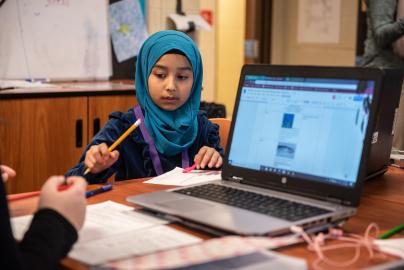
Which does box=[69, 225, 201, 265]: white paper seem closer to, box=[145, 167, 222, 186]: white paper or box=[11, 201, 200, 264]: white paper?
box=[11, 201, 200, 264]: white paper

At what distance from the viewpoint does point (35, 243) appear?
36.0 inches

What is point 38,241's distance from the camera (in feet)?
3.01

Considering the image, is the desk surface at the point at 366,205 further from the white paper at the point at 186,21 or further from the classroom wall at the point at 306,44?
the classroom wall at the point at 306,44

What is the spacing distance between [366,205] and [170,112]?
0.84 m

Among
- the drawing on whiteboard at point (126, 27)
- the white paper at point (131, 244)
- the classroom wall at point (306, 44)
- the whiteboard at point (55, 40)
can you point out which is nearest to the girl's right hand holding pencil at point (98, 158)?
the white paper at point (131, 244)

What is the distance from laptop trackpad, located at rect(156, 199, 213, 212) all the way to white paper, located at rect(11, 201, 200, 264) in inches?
1.6

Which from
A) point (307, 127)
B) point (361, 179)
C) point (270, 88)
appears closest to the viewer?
point (361, 179)

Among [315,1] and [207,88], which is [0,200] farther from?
[315,1]

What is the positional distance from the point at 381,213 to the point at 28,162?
2062 millimetres

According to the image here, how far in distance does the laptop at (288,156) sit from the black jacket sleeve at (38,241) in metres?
0.25

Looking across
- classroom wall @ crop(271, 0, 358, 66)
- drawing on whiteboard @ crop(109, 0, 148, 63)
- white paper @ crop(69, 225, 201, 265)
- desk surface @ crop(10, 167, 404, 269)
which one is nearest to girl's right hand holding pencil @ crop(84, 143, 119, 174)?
desk surface @ crop(10, 167, 404, 269)

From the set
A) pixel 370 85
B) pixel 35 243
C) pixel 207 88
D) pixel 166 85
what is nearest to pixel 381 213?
pixel 370 85

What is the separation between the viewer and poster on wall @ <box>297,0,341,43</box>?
4.75 metres

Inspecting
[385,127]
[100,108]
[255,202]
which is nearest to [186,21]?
[100,108]
